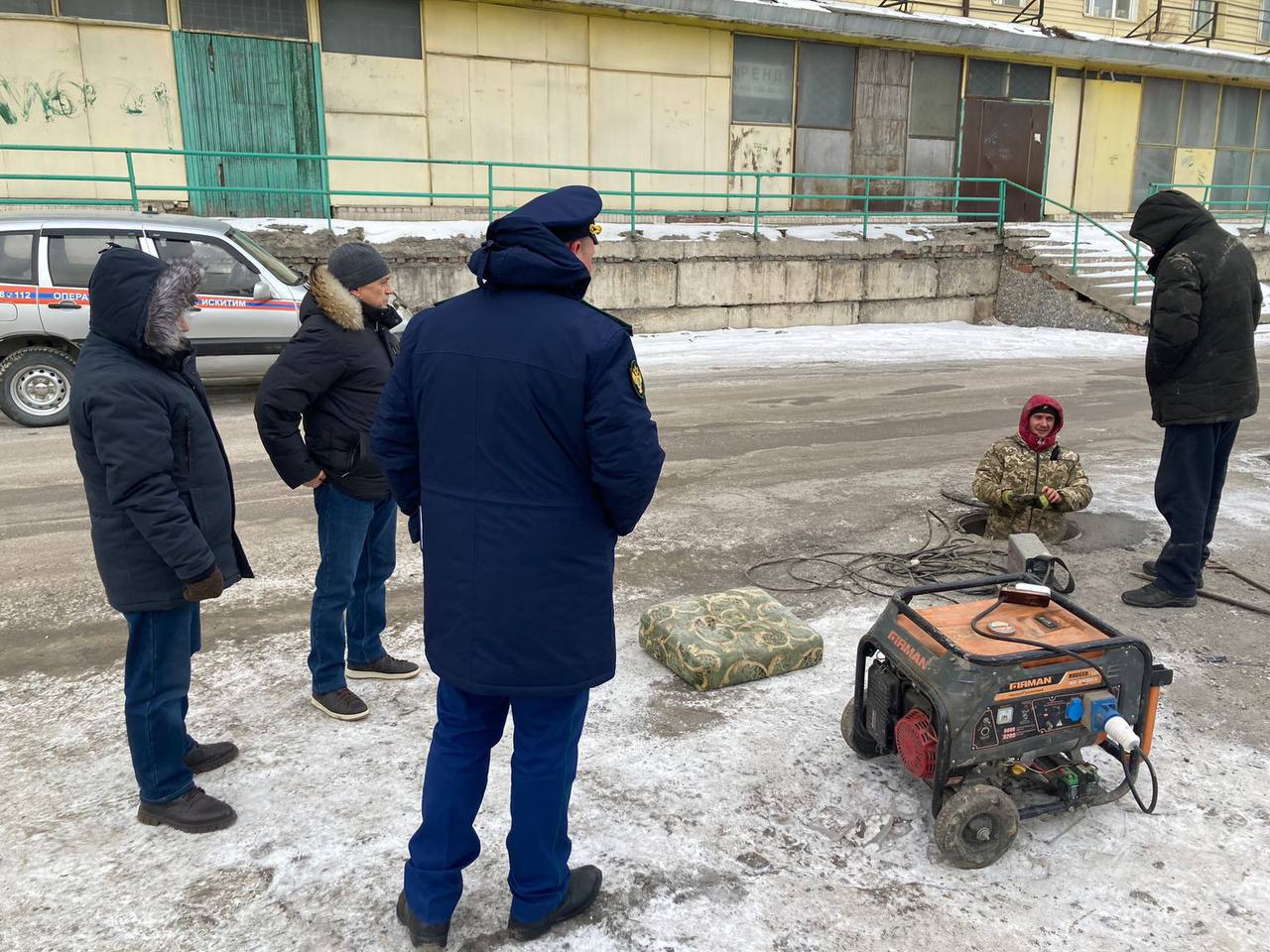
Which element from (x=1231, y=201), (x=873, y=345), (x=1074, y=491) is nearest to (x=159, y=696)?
(x=1074, y=491)

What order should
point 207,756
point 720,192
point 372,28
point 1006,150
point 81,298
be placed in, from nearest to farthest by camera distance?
point 207,756, point 81,298, point 372,28, point 720,192, point 1006,150

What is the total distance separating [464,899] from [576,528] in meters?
1.28

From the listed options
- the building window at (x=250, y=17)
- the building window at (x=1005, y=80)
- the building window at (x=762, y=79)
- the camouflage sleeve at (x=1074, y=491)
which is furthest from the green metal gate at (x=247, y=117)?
the building window at (x=1005, y=80)

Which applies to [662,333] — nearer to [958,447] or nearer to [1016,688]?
[958,447]

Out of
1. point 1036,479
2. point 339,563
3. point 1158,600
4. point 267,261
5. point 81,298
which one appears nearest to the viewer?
point 339,563

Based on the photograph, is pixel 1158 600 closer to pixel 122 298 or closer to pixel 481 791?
pixel 481 791

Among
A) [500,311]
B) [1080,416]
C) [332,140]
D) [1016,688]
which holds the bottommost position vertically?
[1080,416]

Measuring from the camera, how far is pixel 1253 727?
404cm

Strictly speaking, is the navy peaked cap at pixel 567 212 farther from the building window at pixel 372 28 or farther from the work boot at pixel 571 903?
the building window at pixel 372 28

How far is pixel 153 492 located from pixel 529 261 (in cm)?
145

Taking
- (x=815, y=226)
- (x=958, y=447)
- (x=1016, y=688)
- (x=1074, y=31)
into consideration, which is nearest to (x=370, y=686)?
(x=1016, y=688)

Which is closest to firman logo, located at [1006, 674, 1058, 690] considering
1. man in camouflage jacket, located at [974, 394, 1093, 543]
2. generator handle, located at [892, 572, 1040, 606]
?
generator handle, located at [892, 572, 1040, 606]

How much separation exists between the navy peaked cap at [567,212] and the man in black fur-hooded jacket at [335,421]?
157cm

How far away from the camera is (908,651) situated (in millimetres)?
3389
